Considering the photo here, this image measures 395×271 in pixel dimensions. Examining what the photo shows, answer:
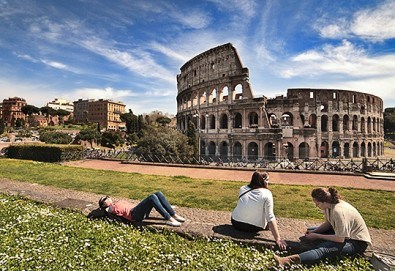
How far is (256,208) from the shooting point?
4.29 meters

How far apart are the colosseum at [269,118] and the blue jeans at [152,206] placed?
26.4 metres

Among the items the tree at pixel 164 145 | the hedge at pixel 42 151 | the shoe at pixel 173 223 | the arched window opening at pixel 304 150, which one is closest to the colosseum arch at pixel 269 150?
the arched window opening at pixel 304 150

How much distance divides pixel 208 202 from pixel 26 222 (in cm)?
468

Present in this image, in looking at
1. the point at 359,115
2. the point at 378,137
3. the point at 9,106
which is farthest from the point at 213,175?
the point at 9,106

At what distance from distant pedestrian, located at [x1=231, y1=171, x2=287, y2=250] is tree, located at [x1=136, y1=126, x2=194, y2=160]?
20974 millimetres

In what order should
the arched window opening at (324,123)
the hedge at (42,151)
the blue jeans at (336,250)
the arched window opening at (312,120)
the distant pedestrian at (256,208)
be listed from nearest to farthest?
1. the blue jeans at (336,250)
2. the distant pedestrian at (256,208)
3. the hedge at (42,151)
4. the arched window opening at (324,123)
5. the arched window opening at (312,120)

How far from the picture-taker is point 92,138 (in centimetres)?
5128

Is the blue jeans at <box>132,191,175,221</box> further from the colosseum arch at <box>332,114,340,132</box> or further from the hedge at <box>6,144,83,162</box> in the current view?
the colosseum arch at <box>332,114,340,132</box>

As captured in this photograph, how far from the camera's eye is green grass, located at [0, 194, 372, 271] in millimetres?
3629

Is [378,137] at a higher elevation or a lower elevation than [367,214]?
higher

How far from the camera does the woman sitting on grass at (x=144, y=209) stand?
4.91 m

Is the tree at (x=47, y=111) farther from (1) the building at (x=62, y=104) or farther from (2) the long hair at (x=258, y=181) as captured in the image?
(2) the long hair at (x=258, y=181)

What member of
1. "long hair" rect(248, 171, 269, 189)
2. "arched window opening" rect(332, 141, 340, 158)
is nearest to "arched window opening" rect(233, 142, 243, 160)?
"arched window opening" rect(332, 141, 340, 158)

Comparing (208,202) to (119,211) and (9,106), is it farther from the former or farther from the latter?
(9,106)
